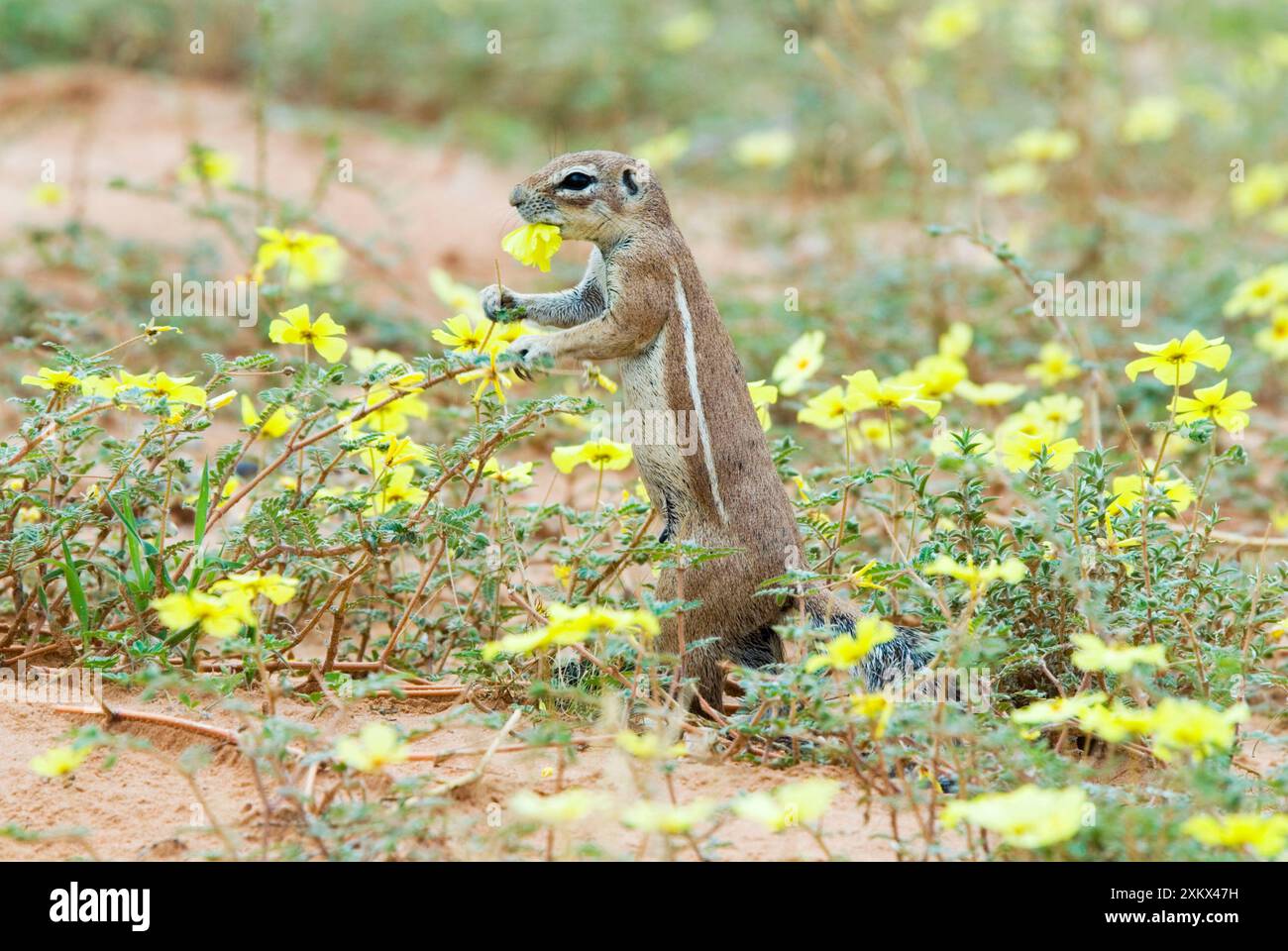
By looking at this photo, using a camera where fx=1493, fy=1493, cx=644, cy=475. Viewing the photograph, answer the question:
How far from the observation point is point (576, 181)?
414 centimetres

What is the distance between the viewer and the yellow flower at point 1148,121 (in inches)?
389

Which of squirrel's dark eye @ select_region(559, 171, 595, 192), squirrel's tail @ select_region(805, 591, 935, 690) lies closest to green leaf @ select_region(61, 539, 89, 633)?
squirrel's dark eye @ select_region(559, 171, 595, 192)

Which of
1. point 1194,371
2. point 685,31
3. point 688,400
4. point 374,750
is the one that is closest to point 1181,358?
point 1194,371

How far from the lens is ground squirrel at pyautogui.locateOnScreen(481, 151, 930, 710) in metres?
3.88

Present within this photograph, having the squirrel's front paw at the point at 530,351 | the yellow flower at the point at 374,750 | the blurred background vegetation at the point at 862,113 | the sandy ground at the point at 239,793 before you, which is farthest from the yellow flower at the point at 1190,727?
the blurred background vegetation at the point at 862,113

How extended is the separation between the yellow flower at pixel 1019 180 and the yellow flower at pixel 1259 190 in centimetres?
129

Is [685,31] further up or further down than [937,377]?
further up

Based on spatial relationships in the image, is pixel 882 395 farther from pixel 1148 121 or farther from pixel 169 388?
pixel 1148 121

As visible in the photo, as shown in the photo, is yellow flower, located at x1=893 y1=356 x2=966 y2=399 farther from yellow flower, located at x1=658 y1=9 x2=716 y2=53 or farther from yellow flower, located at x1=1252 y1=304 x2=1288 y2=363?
yellow flower, located at x1=658 y1=9 x2=716 y2=53

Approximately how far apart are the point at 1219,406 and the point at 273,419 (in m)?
2.60

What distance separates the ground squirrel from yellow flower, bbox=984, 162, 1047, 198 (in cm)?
503

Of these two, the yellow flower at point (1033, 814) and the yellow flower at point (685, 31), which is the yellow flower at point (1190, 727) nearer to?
the yellow flower at point (1033, 814)

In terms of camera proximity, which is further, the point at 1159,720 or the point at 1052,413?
the point at 1052,413
